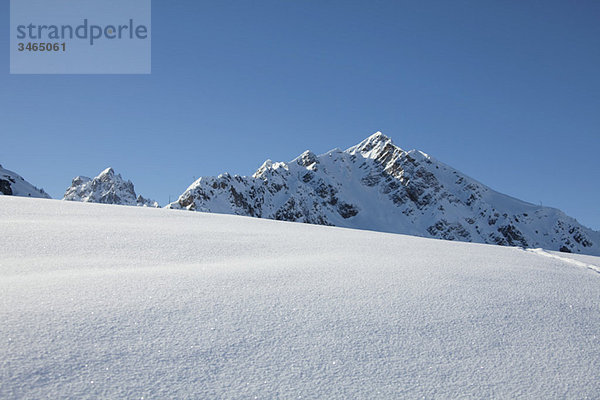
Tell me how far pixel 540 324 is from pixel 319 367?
58.7 inches

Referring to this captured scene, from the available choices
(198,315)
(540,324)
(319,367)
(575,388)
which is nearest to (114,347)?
(198,315)

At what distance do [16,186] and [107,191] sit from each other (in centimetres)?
8345

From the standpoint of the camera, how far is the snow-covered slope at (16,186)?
2793 inches

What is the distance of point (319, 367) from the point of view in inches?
73.2

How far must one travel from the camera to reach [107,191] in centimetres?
15650

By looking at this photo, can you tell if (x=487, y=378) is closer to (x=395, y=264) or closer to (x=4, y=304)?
(x=395, y=264)

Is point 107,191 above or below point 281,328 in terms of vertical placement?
above

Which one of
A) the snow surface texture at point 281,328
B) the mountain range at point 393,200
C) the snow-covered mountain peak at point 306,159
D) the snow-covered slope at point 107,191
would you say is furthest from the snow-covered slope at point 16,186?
the snow-covered mountain peak at point 306,159

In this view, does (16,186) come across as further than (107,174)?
No

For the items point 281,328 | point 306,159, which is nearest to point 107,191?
point 306,159

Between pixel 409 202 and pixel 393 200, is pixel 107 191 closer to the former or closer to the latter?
pixel 393 200

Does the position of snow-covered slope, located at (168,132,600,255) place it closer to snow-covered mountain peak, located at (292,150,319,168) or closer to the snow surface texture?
snow-covered mountain peak, located at (292,150,319,168)

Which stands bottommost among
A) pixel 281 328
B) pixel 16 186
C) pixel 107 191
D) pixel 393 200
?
pixel 281 328

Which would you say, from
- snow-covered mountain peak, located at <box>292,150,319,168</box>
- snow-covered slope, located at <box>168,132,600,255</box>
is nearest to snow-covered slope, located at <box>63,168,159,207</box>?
snow-covered slope, located at <box>168,132,600,255</box>
